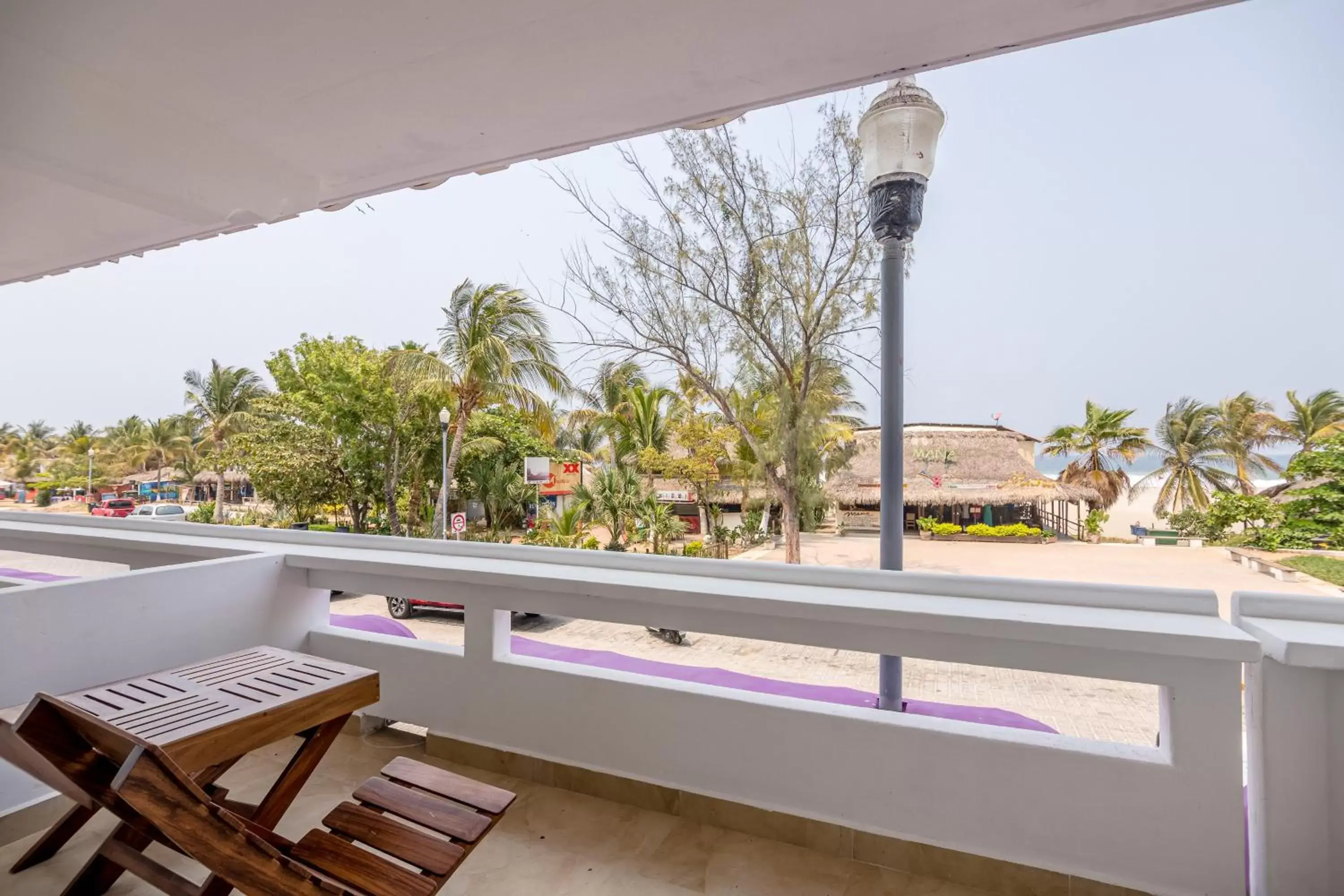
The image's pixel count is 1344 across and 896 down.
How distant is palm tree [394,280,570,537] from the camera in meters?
10.0

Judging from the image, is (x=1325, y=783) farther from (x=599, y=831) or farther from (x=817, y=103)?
(x=817, y=103)

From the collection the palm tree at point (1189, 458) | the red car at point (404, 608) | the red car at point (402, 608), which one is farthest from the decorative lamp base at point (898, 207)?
the red car at point (402, 608)

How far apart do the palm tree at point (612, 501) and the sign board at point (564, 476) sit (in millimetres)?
1038

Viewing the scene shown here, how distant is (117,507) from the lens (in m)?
8.69

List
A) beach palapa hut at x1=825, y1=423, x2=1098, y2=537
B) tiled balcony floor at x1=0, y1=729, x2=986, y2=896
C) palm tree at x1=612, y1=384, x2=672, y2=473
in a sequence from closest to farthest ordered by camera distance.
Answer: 1. tiled balcony floor at x1=0, y1=729, x2=986, y2=896
2. beach palapa hut at x1=825, y1=423, x2=1098, y2=537
3. palm tree at x1=612, y1=384, x2=672, y2=473

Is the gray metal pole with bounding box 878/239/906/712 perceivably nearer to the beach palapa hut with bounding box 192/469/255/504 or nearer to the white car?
the white car

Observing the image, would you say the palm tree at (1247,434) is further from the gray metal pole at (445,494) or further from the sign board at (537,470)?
the gray metal pole at (445,494)

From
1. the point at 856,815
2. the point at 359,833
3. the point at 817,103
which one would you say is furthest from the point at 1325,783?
the point at 817,103

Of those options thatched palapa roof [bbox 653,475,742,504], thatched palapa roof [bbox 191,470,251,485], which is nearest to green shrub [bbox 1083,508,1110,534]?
thatched palapa roof [bbox 653,475,742,504]

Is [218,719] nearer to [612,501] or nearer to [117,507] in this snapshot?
[117,507]

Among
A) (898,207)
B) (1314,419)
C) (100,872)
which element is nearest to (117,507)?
(100,872)

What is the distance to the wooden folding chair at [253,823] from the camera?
41.9 inches

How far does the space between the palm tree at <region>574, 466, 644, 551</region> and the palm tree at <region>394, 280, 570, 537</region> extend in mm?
1849

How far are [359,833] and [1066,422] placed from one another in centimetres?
422
